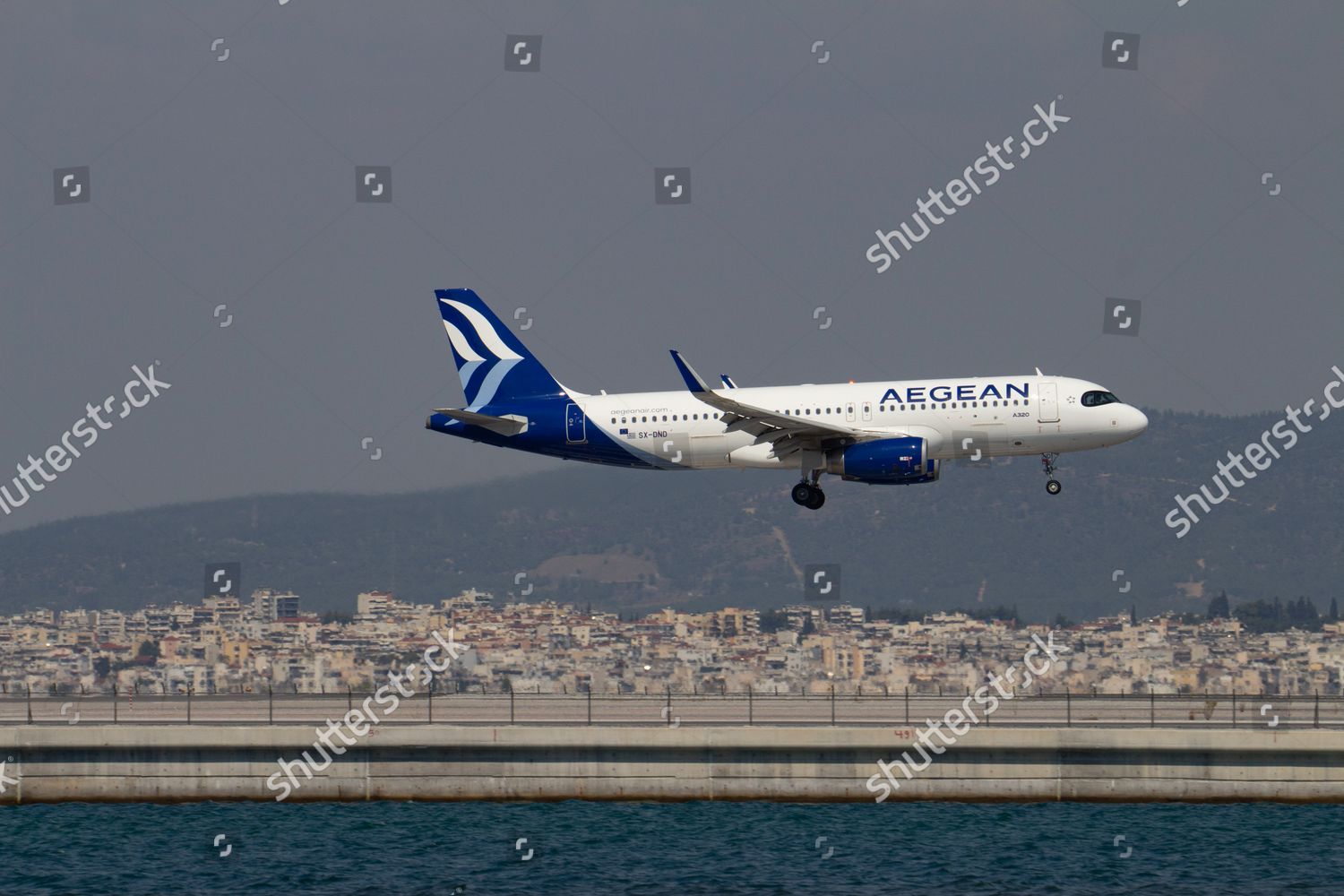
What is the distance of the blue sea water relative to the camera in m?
54.8

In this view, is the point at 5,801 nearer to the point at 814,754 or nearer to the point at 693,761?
the point at 693,761

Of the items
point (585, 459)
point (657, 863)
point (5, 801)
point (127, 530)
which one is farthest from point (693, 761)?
point (127, 530)

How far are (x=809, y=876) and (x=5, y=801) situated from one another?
29578 mm

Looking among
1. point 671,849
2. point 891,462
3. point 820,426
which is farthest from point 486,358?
point 671,849

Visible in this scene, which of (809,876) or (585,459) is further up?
(585,459)

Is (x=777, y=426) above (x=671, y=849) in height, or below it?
above

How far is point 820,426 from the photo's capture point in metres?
65.2

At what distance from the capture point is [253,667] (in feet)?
481

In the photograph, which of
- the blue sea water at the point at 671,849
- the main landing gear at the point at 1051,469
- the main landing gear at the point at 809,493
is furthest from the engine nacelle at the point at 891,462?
the blue sea water at the point at 671,849

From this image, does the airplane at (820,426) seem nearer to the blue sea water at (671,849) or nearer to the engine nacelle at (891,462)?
the engine nacelle at (891,462)

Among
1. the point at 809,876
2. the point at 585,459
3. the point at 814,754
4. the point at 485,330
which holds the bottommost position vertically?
the point at 809,876

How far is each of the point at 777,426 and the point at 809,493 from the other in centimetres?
518

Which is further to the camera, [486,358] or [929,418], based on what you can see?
[486,358]

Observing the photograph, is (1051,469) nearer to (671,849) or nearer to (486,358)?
(671,849)
